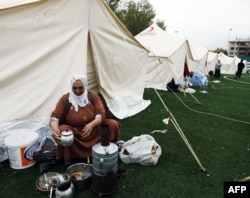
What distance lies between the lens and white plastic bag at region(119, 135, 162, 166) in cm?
311

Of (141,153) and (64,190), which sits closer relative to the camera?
(64,190)

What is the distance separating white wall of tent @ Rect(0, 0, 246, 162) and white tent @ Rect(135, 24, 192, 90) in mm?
3840

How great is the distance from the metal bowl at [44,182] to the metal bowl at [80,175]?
8.3 inches

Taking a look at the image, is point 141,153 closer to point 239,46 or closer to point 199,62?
point 199,62

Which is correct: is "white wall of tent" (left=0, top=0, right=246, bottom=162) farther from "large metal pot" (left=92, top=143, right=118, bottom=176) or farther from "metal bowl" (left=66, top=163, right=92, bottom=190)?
"large metal pot" (left=92, top=143, right=118, bottom=176)

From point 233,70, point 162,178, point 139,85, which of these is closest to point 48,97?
point 162,178

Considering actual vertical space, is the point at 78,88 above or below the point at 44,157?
above

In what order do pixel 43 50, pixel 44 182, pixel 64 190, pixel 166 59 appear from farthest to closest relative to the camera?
1. pixel 166 59
2. pixel 43 50
3. pixel 44 182
4. pixel 64 190

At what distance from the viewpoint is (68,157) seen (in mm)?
2982

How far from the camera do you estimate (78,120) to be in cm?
304

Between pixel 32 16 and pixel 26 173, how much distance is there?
2262 mm

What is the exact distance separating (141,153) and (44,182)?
1238mm

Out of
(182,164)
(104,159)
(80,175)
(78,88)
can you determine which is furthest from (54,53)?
(182,164)

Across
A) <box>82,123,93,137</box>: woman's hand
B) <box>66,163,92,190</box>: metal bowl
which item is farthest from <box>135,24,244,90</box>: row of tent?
<box>66,163,92,190</box>: metal bowl
